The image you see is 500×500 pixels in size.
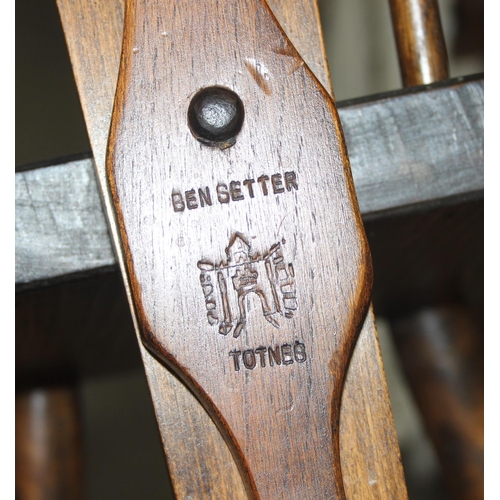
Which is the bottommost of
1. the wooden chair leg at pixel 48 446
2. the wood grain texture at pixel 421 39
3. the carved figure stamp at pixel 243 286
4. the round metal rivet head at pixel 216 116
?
the wooden chair leg at pixel 48 446

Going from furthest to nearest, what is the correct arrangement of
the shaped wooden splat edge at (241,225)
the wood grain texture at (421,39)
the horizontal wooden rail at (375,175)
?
the wood grain texture at (421,39), the horizontal wooden rail at (375,175), the shaped wooden splat edge at (241,225)

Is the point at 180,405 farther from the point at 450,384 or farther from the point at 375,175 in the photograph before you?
the point at 450,384

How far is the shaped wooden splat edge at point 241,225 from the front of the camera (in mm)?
356

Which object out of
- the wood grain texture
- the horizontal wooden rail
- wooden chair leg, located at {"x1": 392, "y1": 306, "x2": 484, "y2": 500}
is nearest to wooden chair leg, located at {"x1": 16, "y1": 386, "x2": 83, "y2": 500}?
the horizontal wooden rail

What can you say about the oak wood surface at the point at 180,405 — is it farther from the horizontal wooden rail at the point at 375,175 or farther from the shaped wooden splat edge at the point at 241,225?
the horizontal wooden rail at the point at 375,175

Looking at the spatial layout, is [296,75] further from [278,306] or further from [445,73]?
[445,73]

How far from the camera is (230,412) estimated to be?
0.35m

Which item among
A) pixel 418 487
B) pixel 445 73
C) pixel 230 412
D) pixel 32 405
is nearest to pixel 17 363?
pixel 32 405

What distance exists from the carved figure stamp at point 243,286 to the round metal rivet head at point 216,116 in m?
0.06

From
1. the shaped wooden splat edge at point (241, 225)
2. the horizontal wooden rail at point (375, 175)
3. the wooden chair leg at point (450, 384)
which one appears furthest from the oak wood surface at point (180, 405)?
the wooden chair leg at point (450, 384)

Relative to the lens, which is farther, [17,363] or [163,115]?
[17,363]

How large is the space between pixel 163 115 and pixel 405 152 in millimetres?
229

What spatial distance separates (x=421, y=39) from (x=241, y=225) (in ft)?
1.16

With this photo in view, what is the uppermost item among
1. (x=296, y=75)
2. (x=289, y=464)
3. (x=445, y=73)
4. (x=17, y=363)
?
(x=445, y=73)
